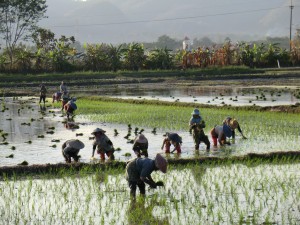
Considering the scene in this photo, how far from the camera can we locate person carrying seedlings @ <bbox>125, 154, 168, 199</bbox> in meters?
8.52

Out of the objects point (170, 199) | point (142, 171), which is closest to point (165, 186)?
point (170, 199)

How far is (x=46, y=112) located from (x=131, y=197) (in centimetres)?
1629

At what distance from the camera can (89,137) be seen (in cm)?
1611

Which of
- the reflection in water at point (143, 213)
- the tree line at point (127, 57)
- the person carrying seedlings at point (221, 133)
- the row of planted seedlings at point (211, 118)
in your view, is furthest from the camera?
the tree line at point (127, 57)

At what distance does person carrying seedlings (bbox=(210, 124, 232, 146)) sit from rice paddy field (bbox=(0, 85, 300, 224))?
0.29 metres

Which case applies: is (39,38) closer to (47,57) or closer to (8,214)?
(47,57)

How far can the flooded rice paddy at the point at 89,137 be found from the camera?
1363 cm

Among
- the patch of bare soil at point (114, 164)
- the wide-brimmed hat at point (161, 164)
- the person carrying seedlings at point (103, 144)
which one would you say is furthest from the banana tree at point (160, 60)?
the wide-brimmed hat at point (161, 164)

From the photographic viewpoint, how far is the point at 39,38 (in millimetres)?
58094

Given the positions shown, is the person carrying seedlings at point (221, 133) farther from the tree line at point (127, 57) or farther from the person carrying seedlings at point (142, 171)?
the tree line at point (127, 57)

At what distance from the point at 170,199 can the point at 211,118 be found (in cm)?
1087

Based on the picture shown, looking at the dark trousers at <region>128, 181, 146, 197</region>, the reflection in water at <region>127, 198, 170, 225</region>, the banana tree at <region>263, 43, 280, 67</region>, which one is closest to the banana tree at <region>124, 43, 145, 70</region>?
the banana tree at <region>263, 43, 280, 67</region>

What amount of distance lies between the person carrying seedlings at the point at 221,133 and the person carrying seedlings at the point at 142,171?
5.24 meters

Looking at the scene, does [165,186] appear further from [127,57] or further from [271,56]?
[271,56]
